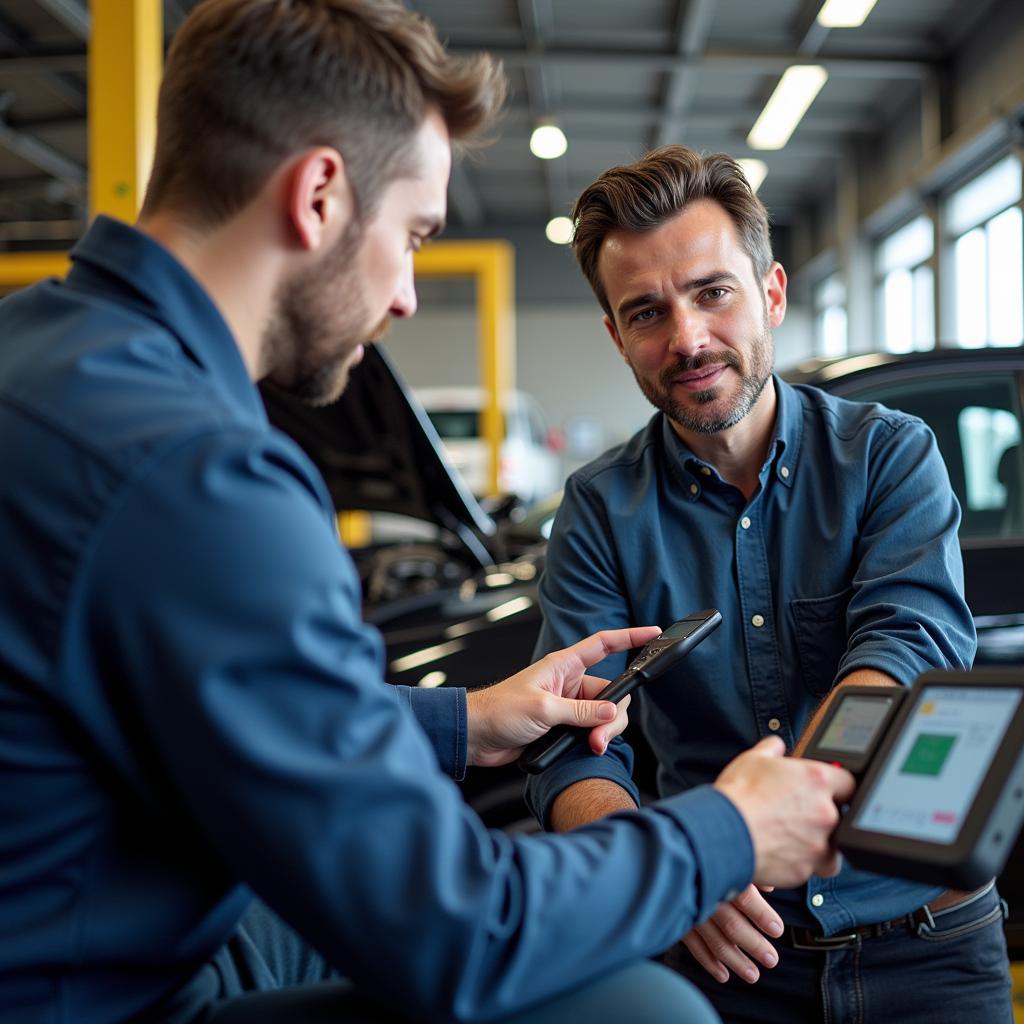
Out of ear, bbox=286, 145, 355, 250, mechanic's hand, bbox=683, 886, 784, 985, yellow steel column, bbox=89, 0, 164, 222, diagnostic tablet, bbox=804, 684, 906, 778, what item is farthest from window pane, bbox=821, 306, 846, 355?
ear, bbox=286, 145, 355, 250

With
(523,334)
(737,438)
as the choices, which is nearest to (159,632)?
(737,438)

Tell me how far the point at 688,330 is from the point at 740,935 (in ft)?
3.14

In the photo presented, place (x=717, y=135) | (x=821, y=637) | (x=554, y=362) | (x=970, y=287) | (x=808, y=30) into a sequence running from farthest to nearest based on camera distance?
1. (x=554, y=362)
2. (x=717, y=135)
3. (x=970, y=287)
4. (x=808, y=30)
5. (x=821, y=637)

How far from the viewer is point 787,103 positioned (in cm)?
997

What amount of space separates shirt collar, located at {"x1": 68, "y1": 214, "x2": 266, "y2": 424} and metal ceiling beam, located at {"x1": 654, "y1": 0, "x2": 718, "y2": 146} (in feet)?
28.4

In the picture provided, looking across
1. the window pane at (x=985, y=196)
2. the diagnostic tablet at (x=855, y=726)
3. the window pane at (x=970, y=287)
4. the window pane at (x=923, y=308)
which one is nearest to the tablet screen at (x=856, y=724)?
the diagnostic tablet at (x=855, y=726)

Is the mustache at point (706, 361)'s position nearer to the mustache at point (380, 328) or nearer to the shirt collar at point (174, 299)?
the mustache at point (380, 328)

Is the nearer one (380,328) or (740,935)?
(380,328)

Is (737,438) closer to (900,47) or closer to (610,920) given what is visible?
(610,920)

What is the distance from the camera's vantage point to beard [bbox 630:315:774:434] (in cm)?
191

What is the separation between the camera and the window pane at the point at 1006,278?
9227mm

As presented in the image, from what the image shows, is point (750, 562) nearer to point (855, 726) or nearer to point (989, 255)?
point (855, 726)

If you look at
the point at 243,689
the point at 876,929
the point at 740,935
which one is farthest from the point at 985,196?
the point at 243,689

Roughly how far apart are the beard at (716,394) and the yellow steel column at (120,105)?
388 cm
